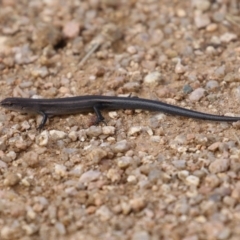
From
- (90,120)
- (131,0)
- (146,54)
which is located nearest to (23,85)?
(90,120)

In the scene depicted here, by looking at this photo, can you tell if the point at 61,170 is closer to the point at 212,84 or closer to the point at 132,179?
the point at 132,179

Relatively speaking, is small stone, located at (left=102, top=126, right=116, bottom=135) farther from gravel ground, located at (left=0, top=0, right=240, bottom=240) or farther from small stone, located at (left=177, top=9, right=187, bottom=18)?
small stone, located at (left=177, top=9, right=187, bottom=18)

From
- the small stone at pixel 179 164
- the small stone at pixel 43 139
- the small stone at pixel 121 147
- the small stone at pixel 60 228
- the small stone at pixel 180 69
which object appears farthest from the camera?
the small stone at pixel 180 69

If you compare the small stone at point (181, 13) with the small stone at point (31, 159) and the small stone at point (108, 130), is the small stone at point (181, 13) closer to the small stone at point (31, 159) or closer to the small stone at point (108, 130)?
the small stone at point (108, 130)

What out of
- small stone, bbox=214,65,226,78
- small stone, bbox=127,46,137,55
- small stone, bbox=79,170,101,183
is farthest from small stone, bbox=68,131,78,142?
small stone, bbox=214,65,226,78

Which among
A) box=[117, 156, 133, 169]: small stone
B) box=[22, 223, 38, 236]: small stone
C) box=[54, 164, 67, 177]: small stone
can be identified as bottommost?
box=[117, 156, 133, 169]: small stone

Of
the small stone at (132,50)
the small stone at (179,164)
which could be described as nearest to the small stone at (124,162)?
the small stone at (179,164)
